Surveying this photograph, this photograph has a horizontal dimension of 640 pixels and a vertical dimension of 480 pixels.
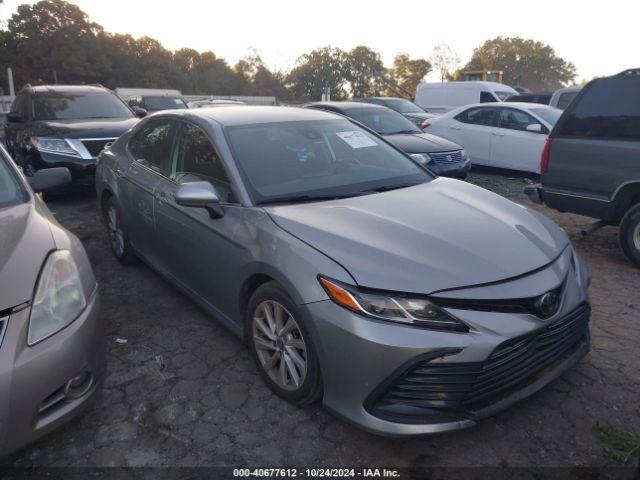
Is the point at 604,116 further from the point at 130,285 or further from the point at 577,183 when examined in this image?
the point at 130,285

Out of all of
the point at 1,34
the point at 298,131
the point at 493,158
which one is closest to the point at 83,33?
the point at 1,34

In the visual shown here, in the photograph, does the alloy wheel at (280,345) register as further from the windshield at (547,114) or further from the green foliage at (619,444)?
the windshield at (547,114)

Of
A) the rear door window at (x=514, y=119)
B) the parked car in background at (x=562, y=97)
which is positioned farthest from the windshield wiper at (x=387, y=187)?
the parked car in background at (x=562, y=97)

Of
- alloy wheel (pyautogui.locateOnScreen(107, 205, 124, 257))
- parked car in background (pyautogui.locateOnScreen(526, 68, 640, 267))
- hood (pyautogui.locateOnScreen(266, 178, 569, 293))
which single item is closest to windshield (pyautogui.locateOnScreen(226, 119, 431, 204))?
hood (pyautogui.locateOnScreen(266, 178, 569, 293))

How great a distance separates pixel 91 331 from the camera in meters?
2.39

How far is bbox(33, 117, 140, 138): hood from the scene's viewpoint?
23.7 ft

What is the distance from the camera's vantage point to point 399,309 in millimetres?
2211

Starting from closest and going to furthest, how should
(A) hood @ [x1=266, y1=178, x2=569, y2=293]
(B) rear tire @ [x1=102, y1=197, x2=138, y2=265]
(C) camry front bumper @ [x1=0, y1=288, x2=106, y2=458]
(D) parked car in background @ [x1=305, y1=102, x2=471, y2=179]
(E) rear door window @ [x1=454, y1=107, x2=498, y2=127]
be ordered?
(C) camry front bumper @ [x1=0, y1=288, x2=106, y2=458]
(A) hood @ [x1=266, y1=178, x2=569, y2=293]
(B) rear tire @ [x1=102, y1=197, x2=138, y2=265]
(D) parked car in background @ [x1=305, y1=102, x2=471, y2=179]
(E) rear door window @ [x1=454, y1=107, x2=498, y2=127]

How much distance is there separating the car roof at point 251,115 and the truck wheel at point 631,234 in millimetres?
2938

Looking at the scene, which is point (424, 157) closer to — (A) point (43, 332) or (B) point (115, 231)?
(B) point (115, 231)

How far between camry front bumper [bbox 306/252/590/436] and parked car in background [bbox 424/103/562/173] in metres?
7.44

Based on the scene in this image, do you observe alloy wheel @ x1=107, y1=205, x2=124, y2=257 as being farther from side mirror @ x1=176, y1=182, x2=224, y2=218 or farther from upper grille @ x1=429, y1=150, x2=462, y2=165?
upper grille @ x1=429, y1=150, x2=462, y2=165

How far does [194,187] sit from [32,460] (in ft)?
5.27

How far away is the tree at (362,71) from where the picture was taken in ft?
204
